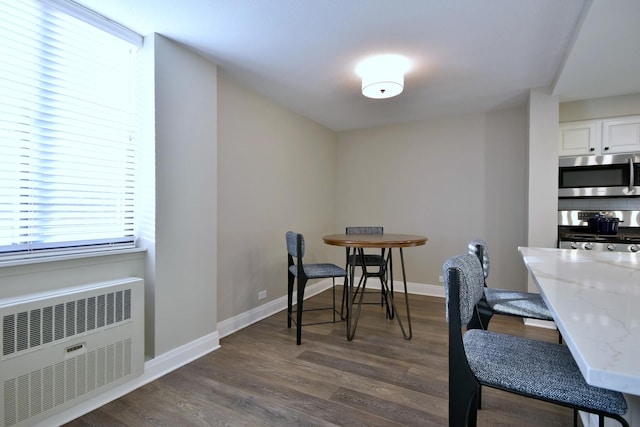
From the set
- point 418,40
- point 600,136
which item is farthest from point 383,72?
point 600,136

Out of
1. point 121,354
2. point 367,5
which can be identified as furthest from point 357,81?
point 121,354

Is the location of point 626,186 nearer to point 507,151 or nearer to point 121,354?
point 507,151

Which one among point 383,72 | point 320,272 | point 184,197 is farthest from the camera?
point 320,272

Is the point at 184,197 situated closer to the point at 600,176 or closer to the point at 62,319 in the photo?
the point at 62,319

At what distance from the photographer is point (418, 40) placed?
2137mm

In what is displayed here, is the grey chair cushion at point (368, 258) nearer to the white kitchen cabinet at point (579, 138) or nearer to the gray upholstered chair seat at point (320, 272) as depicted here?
the gray upholstered chair seat at point (320, 272)

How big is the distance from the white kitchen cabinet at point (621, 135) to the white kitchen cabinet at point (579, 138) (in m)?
0.06

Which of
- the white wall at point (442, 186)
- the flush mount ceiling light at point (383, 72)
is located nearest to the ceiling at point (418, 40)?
the flush mount ceiling light at point (383, 72)

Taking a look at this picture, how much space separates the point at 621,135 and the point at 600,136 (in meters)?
0.15

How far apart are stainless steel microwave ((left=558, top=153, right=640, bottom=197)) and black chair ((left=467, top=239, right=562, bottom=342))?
1989mm

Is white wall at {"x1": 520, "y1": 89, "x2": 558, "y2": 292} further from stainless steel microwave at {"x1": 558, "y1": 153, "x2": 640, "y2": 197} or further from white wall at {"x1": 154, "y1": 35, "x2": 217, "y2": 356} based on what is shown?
white wall at {"x1": 154, "y1": 35, "x2": 217, "y2": 356}

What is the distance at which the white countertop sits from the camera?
50 cm

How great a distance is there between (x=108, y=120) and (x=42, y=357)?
140cm

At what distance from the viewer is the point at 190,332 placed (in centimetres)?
230
